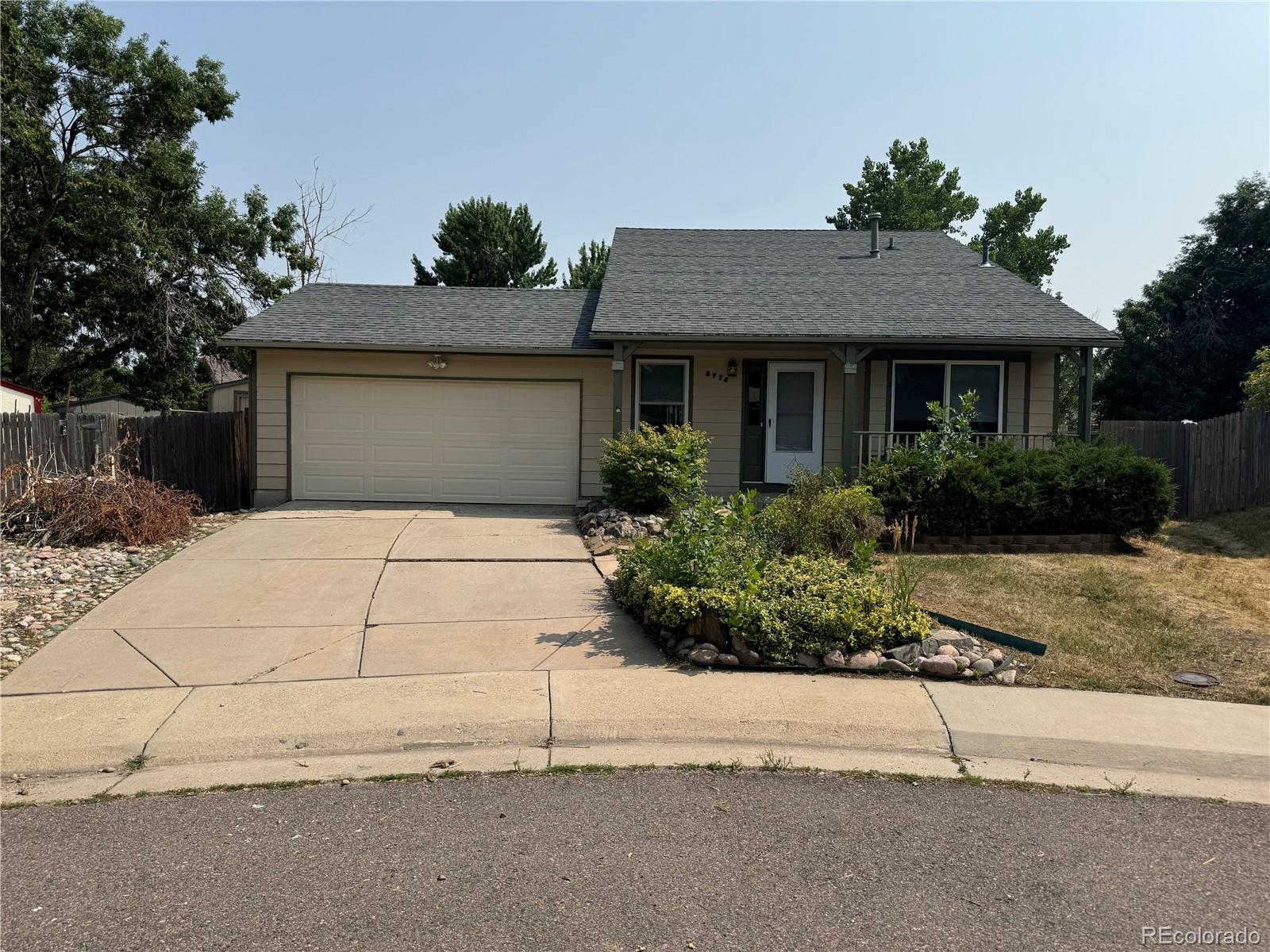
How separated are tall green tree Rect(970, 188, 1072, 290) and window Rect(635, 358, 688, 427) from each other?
1084 inches

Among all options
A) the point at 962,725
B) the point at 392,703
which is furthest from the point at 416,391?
the point at 962,725

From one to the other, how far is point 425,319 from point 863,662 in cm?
1096

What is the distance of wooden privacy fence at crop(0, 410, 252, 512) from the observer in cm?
1111

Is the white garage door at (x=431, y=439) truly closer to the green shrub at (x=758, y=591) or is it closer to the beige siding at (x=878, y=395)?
the beige siding at (x=878, y=395)

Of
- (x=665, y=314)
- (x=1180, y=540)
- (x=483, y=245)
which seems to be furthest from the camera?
(x=483, y=245)

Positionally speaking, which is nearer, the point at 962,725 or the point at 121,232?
the point at 962,725

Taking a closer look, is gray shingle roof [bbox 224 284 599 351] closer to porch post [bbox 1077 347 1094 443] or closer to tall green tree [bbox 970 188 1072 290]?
porch post [bbox 1077 347 1094 443]

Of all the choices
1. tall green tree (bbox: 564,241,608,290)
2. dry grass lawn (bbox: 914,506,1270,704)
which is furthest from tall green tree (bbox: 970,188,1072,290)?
dry grass lawn (bbox: 914,506,1270,704)

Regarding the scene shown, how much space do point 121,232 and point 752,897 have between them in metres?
25.5

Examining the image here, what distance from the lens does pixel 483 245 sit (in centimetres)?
3095

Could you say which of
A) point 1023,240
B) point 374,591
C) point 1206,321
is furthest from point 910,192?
point 374,591

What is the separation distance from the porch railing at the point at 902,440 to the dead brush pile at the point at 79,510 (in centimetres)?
981

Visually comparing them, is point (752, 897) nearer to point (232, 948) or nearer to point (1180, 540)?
point (232, 948)

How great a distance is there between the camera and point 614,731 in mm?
5328
